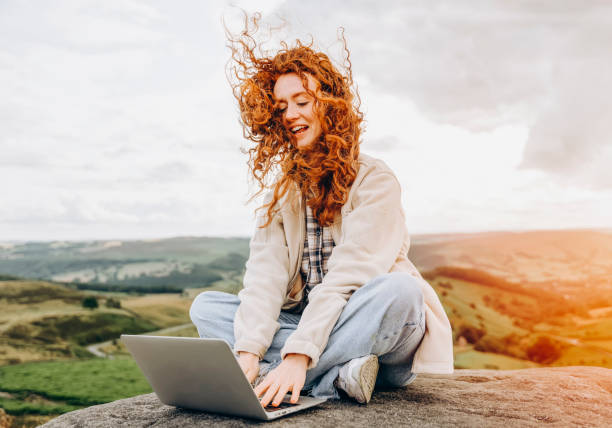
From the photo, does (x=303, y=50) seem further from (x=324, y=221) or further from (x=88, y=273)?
(x=88, y=273)

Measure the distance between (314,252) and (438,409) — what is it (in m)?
0.93

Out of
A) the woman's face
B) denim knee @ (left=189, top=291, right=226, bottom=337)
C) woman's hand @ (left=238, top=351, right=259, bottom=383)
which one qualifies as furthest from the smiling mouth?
woman's hand @ (left=238, top=351, right=259, bottom=383)

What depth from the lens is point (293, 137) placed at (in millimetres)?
2836

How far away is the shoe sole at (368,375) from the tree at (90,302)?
26.8 ft

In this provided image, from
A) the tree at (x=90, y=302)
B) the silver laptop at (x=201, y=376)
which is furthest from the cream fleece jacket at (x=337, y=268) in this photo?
the tree at (x=90, y=302)

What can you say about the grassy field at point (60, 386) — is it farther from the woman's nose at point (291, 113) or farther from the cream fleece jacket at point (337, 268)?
the woman's nose at point (291, 113)

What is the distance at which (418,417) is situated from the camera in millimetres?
2057

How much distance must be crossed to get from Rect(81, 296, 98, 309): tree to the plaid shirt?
7638 mm

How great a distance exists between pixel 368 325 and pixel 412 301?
204mm

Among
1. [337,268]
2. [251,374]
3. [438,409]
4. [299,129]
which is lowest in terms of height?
[438,409]

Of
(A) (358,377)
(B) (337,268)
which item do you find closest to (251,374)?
(A) (358,377)

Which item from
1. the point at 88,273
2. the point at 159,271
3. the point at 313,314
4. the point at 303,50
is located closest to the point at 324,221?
the point at 313,314

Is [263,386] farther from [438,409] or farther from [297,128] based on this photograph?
[297,128]

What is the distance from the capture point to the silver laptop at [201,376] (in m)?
1.72
